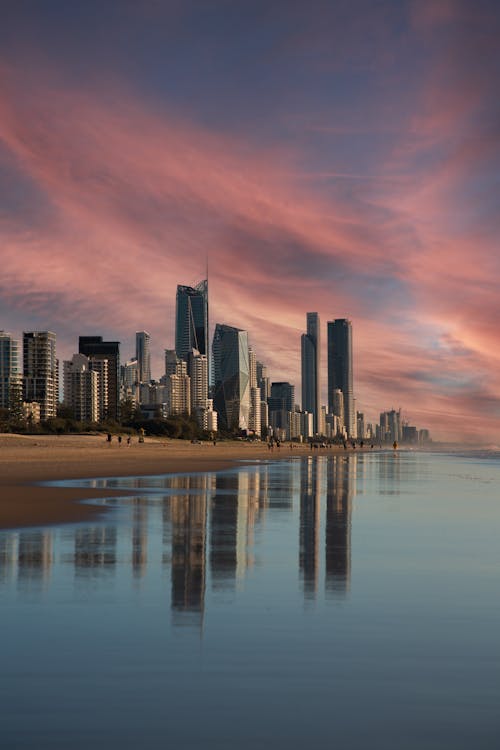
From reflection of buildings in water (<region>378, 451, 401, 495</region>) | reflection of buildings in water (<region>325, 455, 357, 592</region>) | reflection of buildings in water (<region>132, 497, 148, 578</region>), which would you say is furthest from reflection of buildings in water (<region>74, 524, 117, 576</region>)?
reflection of buildings in water (<region>378, 451, 401, 495</region>)

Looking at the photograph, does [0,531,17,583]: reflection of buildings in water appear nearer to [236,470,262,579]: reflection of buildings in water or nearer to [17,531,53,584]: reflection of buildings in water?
[17,531,53,584]: reflection of buildings in water

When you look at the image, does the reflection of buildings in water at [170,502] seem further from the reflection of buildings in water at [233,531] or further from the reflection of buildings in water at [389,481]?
the reflection of buildings in water at [389,481]

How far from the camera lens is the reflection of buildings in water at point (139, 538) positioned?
15.1 meters

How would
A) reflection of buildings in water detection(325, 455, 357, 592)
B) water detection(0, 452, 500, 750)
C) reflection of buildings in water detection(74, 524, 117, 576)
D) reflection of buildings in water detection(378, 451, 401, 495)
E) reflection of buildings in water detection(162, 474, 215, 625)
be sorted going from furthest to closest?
reflection of buildings in water detection(378, 451, 401, 495), reflection of buildings in water detection(74, 524, 117, 576), reflection of buildings in water detection(325, 455, 357, 592), reflection of buildings in water detection(162, 474, 215, 625), water detection(0, 452, 500, 750)

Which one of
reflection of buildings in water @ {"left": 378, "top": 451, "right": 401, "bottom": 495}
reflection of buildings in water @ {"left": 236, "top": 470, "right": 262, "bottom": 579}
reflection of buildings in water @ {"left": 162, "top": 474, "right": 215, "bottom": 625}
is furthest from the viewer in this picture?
reflection of buildings in water @ {"left": 378, "top": 451, "right": 401, "bottom": 495}

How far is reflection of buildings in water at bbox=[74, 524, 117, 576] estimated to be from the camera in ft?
49.2

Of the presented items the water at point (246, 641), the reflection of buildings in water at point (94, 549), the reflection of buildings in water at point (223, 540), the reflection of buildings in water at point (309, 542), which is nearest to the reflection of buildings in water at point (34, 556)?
the water at point (246, 641)

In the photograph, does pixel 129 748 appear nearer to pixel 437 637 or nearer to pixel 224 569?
pixel 437 637

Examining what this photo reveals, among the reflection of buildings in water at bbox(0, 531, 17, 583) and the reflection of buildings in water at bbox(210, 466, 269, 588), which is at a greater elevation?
the reflection of buildings in water at bbox(0, 531, 17, 583)

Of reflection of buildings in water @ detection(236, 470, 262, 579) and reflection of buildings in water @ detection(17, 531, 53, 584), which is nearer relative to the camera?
reflection of buildings in water @ detection(17, 531, 53, 584)

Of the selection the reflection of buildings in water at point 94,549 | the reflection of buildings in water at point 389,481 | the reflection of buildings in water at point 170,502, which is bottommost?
the reflection of buildings in water at point 389,481

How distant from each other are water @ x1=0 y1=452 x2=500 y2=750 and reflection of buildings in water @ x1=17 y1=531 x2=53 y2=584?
2.2 inches

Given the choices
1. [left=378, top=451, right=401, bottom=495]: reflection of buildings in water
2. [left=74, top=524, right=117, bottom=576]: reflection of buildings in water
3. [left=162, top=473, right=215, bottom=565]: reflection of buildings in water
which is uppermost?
[left=74, top=524, right=117, bottom=576]: reflection of buildings in water

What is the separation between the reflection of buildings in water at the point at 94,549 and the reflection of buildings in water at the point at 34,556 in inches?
24.6
